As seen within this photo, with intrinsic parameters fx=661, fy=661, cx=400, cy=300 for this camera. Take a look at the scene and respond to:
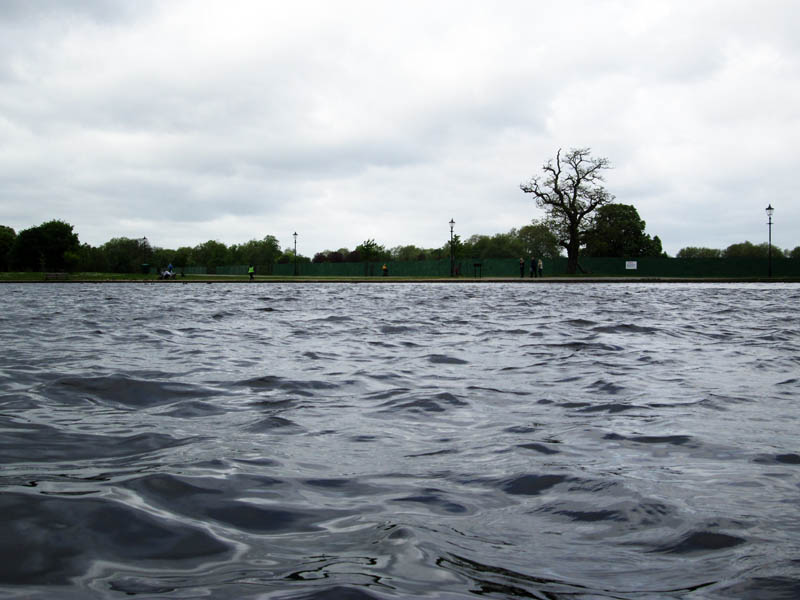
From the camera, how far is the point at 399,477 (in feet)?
10.3

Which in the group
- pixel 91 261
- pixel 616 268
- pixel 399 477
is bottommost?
pixel 399 477

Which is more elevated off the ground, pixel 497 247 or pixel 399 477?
pixel 497 247

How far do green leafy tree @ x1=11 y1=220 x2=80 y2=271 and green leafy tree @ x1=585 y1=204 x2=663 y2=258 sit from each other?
66.2 m

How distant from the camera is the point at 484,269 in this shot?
2297 inches

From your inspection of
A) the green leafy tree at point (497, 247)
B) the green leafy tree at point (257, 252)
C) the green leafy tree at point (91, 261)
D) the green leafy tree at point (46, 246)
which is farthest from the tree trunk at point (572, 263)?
the green leafy tree at point (257, 252)

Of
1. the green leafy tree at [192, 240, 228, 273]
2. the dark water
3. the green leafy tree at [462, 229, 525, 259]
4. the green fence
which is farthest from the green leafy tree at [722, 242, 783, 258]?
the dark water

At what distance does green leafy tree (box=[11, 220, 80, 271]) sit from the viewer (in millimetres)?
86500

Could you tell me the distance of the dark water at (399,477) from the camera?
2027 millimetres

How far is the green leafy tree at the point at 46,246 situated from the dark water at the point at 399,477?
89309 millimetres

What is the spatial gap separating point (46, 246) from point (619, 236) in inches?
2878

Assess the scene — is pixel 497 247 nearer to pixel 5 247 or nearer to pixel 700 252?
pixel 700 252

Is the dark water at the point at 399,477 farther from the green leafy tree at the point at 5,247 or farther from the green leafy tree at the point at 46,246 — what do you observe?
the green leafy tree at the point at 5,247

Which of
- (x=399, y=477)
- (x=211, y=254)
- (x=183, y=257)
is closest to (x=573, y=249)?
(x=399, y=477)

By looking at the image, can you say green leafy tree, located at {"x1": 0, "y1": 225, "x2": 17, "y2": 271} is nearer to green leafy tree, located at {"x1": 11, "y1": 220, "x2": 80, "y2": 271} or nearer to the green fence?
green leafy tree, located at {"x1": 11, "y1": 220, "x2": 80, "y2": 271}
